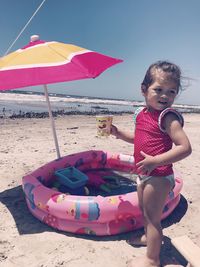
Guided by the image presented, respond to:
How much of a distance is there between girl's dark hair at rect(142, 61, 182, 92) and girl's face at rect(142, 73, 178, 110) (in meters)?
0.04

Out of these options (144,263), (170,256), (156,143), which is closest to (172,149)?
(156,143)

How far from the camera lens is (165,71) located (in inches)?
116

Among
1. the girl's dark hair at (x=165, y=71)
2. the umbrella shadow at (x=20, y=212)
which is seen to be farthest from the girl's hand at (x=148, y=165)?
the umbrella shadow at (x=20, y=212)

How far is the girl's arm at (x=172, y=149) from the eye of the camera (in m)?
2.70

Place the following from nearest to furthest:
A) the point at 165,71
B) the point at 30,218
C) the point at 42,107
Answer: the point at 165,71 < the point at 30,218 < the point at 42,107

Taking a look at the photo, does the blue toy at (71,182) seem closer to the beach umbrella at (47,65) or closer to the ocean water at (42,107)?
the beach umbrella at (47,65)

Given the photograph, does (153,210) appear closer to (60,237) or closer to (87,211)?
Result: (87,211)

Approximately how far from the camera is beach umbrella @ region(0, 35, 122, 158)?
12.4 ft

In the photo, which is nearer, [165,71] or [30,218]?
[165,71]

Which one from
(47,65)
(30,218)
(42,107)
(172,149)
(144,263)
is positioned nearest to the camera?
(172,149)

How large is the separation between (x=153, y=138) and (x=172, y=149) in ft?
1.00

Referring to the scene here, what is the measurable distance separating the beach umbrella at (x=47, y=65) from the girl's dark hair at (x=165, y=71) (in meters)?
1.06

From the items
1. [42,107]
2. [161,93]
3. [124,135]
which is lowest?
[42,107]

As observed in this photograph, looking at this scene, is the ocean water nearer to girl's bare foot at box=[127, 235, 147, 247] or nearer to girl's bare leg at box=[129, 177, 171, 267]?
girl's bare foot at box=[127, 235, 147, 247]
